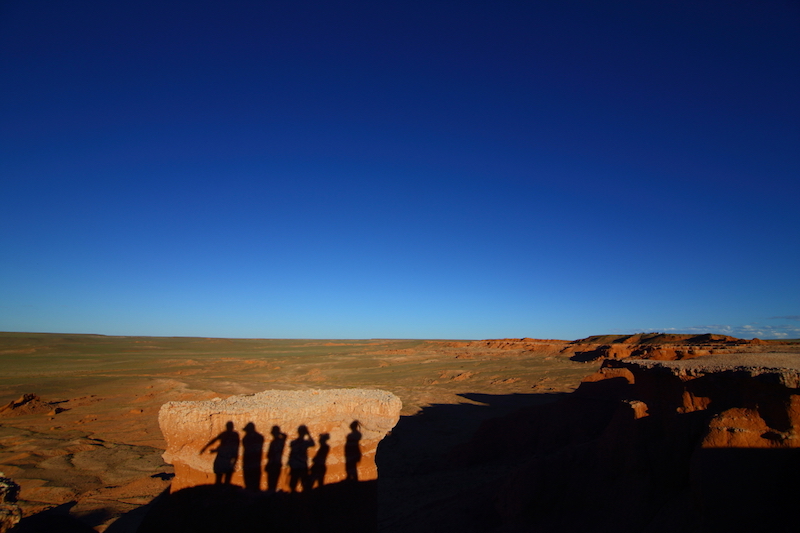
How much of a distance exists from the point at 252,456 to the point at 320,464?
2.90 feet

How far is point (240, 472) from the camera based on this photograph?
4828 millimetres

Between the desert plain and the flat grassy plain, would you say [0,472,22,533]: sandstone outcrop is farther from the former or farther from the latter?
the flat grassy plain

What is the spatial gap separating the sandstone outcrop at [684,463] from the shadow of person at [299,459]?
3.31 metres

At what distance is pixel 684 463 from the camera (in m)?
4.71

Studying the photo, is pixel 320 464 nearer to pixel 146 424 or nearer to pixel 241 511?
pixel 241 511

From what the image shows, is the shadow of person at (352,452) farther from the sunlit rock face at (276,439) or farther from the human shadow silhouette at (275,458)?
the human shadow silhouette at (275,458)

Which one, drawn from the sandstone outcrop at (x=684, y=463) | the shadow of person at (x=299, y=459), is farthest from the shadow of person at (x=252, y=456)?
the sandstone outcrop at (x=684, y=463)

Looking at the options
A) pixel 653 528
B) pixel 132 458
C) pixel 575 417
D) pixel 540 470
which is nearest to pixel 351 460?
pixel 540 470

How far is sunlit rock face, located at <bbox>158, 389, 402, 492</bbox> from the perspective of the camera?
189 inches

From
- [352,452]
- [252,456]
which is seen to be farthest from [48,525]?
[352,452]

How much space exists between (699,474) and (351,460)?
405 cm

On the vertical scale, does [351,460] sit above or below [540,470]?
above

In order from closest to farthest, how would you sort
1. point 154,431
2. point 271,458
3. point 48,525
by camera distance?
point 48,525
point 271,458
point 154,431

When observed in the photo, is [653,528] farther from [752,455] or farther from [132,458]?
[132,458]
